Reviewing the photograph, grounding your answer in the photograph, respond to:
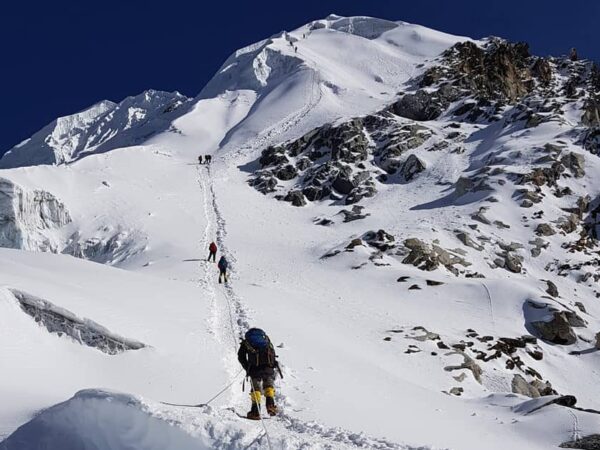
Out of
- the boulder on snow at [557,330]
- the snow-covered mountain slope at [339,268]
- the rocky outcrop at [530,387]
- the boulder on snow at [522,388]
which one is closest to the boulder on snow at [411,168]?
the snow-covered mountain slope at [339,268]

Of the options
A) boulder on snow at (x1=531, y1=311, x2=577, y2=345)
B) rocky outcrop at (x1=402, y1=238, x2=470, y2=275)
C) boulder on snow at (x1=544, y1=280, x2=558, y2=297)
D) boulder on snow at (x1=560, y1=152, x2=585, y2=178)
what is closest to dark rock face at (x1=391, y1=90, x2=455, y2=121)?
boulder on snow at (x1=560, y1=152, x2=585, y2=178)

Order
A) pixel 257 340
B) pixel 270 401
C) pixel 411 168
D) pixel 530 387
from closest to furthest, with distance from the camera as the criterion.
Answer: pixel 270 401
pixel 257 340
pixel 530 387
pixel 411 168

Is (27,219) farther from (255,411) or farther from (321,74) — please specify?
(321,74)

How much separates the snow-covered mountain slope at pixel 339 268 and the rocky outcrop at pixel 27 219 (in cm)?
20

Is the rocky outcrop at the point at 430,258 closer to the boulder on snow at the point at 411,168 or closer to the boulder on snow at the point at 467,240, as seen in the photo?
the boulder on snow at the point at 467,240

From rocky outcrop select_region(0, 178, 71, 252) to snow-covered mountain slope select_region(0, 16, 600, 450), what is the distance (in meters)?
0.20

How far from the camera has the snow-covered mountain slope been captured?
1074 cm

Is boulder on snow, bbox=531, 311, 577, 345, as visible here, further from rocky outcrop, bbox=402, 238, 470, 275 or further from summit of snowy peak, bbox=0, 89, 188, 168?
summit of snowy peak, bbox=0, 89, 188, 168

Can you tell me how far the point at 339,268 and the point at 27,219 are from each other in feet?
89.6

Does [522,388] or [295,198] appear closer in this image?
[522,388]

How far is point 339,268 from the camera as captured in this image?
3544 cm

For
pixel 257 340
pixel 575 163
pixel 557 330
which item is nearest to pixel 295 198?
pixel 575 163

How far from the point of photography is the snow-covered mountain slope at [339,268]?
35.2ft

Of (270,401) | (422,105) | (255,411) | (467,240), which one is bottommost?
(467,240)
